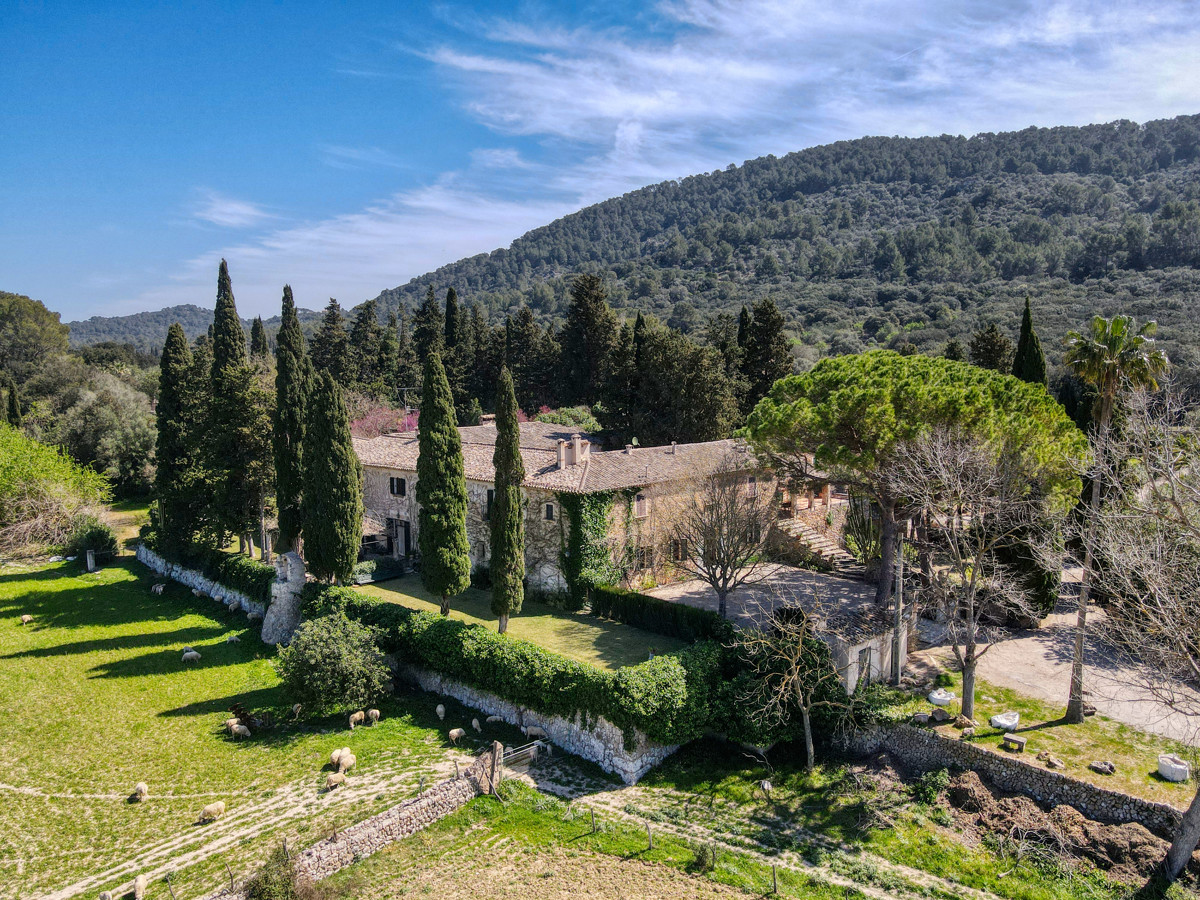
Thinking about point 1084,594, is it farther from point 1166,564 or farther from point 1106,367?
point 1106,367

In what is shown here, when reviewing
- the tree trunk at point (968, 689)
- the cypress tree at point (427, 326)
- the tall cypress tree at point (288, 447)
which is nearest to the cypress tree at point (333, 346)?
the cypress tree at point (427, 326)

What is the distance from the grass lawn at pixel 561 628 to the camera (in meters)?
22.9

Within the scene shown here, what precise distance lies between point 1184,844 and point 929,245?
338ft

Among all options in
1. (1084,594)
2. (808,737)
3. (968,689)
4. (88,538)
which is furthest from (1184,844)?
(88,538)

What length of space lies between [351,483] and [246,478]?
7.44 metres

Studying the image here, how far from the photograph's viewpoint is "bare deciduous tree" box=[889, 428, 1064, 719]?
1761cm

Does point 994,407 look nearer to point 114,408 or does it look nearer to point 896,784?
point 896,784

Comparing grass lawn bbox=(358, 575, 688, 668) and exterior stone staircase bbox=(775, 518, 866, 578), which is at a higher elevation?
exterior stone staircase bbox=(775, 518, 866, 578)

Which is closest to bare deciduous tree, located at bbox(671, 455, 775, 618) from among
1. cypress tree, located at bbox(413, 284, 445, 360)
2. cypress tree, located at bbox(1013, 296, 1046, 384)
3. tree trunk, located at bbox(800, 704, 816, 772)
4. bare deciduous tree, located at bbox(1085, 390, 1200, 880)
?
tree trunk, located at bbox(800, 704, 816, 772)

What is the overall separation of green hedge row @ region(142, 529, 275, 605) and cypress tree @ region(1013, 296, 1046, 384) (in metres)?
31.5

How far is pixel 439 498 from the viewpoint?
24828mm

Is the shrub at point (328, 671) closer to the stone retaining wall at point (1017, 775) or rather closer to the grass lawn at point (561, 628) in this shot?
the grass lawn at point (561, 628)

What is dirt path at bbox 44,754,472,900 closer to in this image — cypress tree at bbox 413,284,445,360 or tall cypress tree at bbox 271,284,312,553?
tall cypress tree at bbox 271,284,312,553

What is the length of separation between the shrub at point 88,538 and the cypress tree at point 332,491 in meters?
20.0
